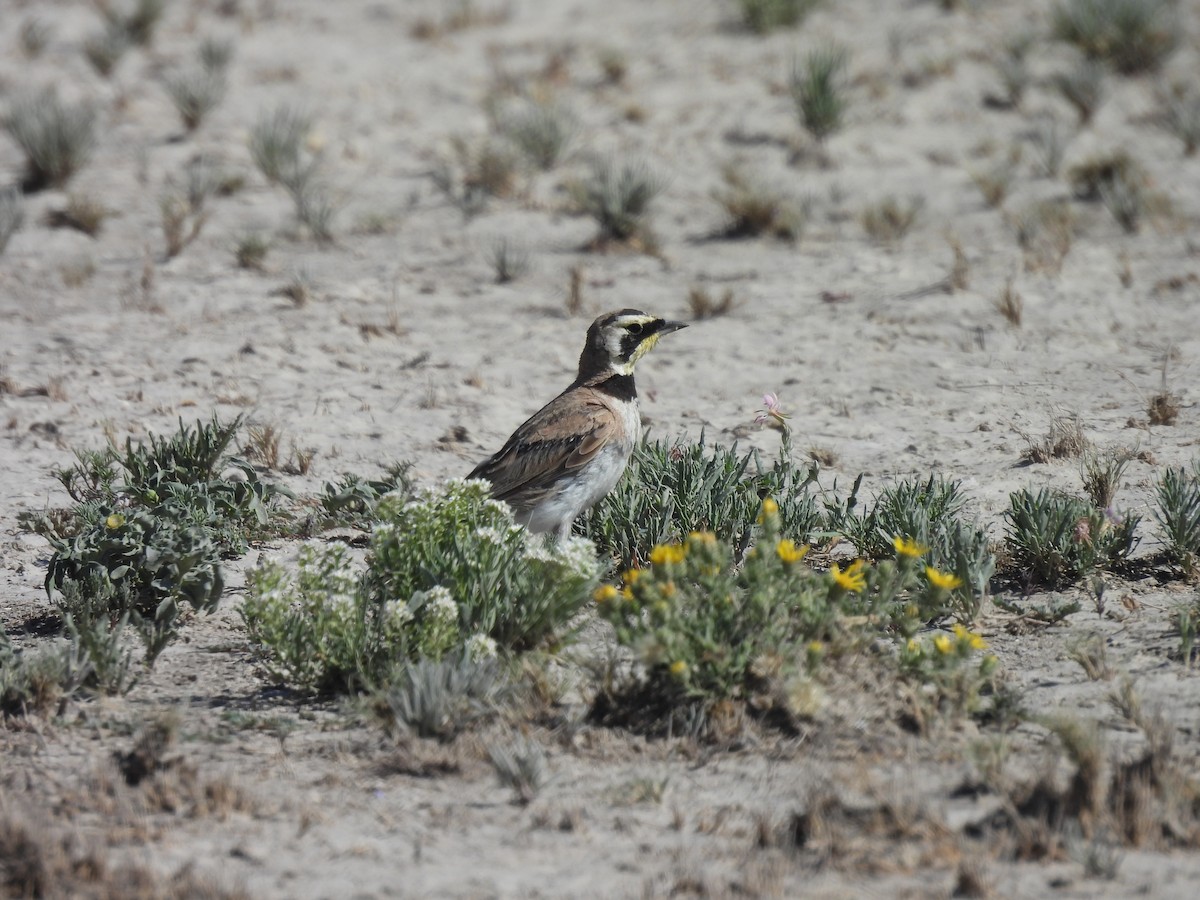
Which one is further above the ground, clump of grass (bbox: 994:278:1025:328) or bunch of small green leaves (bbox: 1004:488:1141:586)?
clump of grass (bbox: 994:278:1025:328)

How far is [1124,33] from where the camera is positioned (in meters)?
14.3

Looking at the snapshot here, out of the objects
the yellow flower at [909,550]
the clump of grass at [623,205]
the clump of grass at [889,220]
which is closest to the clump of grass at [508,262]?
the clump of grass at [623,205]

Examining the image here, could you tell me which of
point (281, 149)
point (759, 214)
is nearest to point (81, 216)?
point (281, 149)

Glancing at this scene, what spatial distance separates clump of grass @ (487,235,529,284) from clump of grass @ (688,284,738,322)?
1381 mm

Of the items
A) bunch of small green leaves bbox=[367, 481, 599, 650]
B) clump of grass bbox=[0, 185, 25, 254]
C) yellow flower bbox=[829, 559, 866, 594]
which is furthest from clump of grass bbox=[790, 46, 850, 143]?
yellow flower bbox=[829, 559, 866, 594]

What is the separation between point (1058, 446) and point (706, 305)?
3080 mm

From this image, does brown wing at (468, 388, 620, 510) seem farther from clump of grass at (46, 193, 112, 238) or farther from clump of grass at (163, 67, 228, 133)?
clump of grass at (163, 67, 228, 133)

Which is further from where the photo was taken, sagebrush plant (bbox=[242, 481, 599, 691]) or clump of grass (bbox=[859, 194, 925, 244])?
clump of grass (bbox=[859, 194, 925, 244])

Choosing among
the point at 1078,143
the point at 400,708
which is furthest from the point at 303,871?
the point at 1078,143

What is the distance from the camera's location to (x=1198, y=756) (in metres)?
4.94

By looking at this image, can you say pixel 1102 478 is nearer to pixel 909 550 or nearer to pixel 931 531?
pixel 931 531

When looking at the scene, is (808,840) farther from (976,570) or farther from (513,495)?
(513,495)

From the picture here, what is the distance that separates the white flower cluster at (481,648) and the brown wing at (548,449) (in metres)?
1.37

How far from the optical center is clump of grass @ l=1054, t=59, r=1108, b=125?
13.4 meters
